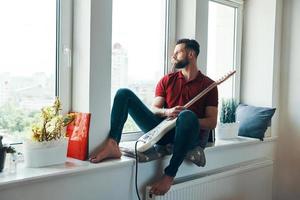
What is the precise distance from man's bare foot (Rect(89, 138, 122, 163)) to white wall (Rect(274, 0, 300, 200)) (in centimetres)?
185

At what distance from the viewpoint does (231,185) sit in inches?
104

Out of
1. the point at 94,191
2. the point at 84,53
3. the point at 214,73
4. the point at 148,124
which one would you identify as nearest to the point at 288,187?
the point at 214,73

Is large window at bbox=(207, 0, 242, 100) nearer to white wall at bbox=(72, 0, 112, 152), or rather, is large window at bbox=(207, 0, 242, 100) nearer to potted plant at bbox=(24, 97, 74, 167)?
white wall at bbox=(72, 0, 112, 152)

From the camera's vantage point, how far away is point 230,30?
3258 millimetres

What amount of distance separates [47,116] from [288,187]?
2.36 m

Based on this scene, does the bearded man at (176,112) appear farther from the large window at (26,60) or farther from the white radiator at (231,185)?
the large window at (26,60)

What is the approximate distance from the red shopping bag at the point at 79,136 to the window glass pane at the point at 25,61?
201 mm

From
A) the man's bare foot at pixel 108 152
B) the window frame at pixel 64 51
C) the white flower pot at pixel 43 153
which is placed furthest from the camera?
the window frame at pixel 64 51

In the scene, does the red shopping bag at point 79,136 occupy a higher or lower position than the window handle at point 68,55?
lower

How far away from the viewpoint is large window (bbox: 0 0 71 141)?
1.79 m

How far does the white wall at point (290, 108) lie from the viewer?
124 inches

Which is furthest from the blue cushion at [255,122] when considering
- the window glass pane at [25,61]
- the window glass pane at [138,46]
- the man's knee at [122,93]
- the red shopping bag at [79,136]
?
the window glass pane at [25,61]

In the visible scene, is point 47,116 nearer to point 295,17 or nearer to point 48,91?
point 48,91

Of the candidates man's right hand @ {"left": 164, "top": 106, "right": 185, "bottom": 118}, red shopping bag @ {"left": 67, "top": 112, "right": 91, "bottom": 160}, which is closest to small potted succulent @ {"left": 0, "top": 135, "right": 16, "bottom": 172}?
red shopping bag @ {"left": 67, "top": 112, "right": 91, "bottom": 160}
